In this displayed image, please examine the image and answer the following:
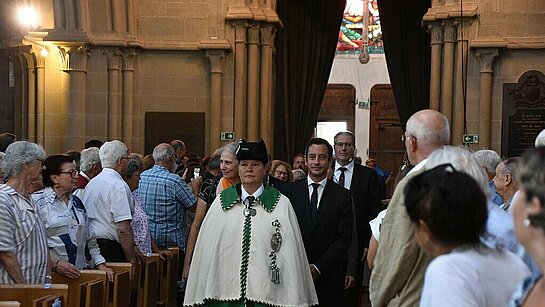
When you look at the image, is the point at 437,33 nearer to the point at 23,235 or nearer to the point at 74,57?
the point at 74,57

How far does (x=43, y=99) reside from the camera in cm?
1257

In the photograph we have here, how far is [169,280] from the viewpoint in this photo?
24.0ft

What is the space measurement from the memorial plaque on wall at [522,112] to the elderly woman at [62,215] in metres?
7.32

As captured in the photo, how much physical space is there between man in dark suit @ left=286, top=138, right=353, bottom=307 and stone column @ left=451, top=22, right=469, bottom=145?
6533 millimetres

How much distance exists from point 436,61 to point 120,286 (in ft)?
24.3

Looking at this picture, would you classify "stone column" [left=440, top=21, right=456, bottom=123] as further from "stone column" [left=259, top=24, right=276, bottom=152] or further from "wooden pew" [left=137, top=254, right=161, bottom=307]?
"wooden pew" [left=137, top=254, right=161, bottom=307]

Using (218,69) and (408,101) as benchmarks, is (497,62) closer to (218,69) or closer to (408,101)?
(408,101)

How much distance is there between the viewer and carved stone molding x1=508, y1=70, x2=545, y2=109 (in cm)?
1176

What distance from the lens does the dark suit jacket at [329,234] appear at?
18.4ft

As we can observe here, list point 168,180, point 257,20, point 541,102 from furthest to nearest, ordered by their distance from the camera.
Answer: point 257,20 < point 541,102 < point 168,180

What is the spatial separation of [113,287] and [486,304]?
3.74 metres

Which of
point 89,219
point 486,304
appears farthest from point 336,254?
point 486,304

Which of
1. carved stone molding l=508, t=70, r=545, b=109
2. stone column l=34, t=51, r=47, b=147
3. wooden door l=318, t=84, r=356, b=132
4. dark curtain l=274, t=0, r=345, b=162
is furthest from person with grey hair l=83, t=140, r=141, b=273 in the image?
wooden door l=318, t=84, r=356, b=132


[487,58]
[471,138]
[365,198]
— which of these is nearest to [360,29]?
[487,58]
